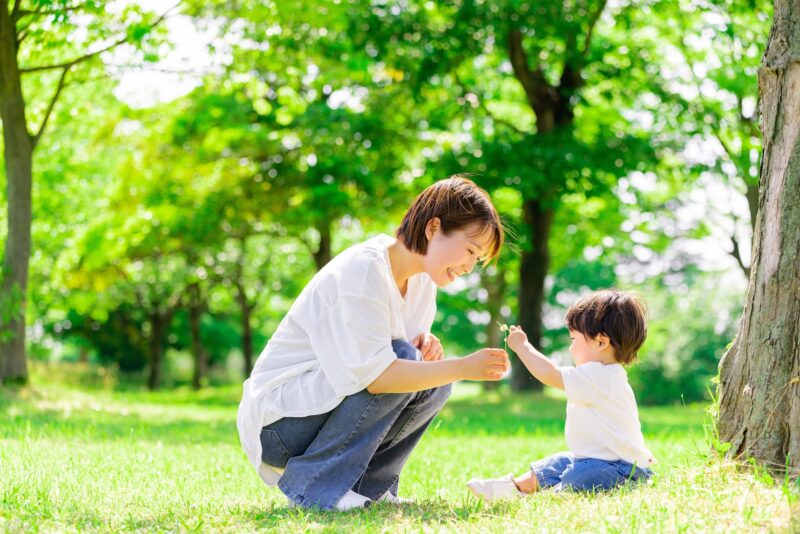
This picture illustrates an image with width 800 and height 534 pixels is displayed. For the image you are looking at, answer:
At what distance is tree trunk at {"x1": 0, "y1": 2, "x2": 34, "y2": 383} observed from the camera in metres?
10.6

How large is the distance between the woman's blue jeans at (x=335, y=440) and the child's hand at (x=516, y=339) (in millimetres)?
493

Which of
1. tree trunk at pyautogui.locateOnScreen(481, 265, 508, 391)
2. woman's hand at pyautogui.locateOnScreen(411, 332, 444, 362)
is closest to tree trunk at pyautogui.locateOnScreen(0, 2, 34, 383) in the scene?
woman's hand at pyautogui.locateOnScreen(411, 332, 444, 362)

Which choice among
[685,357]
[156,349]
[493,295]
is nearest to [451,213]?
[685,357]

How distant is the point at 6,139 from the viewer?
10930 mm

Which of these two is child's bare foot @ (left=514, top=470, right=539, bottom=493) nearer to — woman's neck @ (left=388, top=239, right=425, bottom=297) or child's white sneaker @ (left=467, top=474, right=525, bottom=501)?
child's white sneaker @ (left=467, top=474, right=525, bottom=501)

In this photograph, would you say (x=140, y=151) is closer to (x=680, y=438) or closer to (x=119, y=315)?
(x=680, y=438)

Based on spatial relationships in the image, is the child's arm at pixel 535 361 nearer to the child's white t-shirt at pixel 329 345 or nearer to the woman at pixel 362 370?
the woman at pixel 362 370

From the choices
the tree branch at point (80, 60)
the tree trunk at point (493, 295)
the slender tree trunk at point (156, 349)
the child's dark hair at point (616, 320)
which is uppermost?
the tree branch at point (80, 60)

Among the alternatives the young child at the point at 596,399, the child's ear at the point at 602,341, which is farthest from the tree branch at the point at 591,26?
the child's ear at the point at 602,341

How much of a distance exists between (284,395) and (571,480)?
4.85 feet

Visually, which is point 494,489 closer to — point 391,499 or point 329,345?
point 391,499

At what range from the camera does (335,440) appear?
144 inches

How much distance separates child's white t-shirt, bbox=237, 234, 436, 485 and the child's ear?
1.01 m

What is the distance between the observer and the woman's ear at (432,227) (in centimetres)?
382
